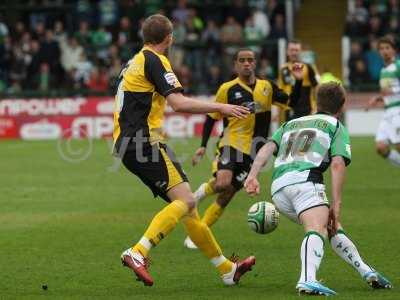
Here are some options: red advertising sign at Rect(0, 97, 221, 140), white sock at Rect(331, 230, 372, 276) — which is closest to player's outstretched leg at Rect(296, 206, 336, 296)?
white sock at Rect(331, 230, 372, 276)

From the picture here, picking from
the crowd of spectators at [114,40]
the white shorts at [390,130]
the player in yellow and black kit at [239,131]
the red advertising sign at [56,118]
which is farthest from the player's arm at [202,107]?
the crowd of spectators at [114,40]

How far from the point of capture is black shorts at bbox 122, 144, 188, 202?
8945 millimetres

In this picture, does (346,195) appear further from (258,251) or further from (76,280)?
(76,280)

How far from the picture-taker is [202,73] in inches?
1179

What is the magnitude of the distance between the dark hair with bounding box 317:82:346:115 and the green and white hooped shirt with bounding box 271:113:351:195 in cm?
7

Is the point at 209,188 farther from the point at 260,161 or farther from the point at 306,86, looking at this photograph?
the point at 306,86

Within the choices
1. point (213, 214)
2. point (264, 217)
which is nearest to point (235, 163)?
point (213, 214)

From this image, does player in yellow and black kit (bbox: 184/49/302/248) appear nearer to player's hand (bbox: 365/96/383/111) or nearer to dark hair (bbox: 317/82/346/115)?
dark hair (bbox: 317/82/346/115)

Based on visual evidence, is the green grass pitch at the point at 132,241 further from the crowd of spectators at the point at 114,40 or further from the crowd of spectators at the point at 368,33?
the crowd of spectators at the point at 114,40

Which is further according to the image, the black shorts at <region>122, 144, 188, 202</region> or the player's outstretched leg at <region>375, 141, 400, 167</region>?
the player's outstretched leg at <region>375, 141, 400, 167</region>

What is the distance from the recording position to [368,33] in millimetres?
31078

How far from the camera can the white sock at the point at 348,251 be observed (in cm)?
859

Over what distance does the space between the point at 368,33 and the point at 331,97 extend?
23086mm

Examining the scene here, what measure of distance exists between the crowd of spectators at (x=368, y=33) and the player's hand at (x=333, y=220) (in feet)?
69.0
